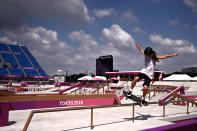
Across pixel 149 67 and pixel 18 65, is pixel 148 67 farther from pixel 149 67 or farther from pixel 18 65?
pixel 18 65

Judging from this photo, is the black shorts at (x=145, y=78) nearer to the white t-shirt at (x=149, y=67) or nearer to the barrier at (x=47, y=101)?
the white t-shirt at (x=149, y=67)

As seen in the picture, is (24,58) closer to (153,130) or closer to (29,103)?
(29,103)

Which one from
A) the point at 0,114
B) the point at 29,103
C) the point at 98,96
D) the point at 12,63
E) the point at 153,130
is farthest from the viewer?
the point at 12,63

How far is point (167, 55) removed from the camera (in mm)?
8656

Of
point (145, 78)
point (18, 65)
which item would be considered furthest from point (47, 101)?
point (18, 65)

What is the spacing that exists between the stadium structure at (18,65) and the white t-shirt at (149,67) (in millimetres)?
60114

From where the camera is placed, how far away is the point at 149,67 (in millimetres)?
8273

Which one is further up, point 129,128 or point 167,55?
point 167,55

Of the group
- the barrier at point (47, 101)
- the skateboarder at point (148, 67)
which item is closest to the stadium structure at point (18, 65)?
the barrier at point (47, 101)

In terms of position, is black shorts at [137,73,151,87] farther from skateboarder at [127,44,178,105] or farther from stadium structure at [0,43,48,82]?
stadium structure at [0,43,48,82]

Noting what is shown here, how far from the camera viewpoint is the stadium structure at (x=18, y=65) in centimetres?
6700

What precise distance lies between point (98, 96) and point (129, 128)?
6369 millimetres

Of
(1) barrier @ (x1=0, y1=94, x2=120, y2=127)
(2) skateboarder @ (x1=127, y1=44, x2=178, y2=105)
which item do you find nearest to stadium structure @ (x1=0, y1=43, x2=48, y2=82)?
(1) barrier @ (x1=0, y1=94, x2=120, y2=127)

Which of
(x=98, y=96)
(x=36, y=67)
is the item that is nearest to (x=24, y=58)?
(x=36, y=67)
